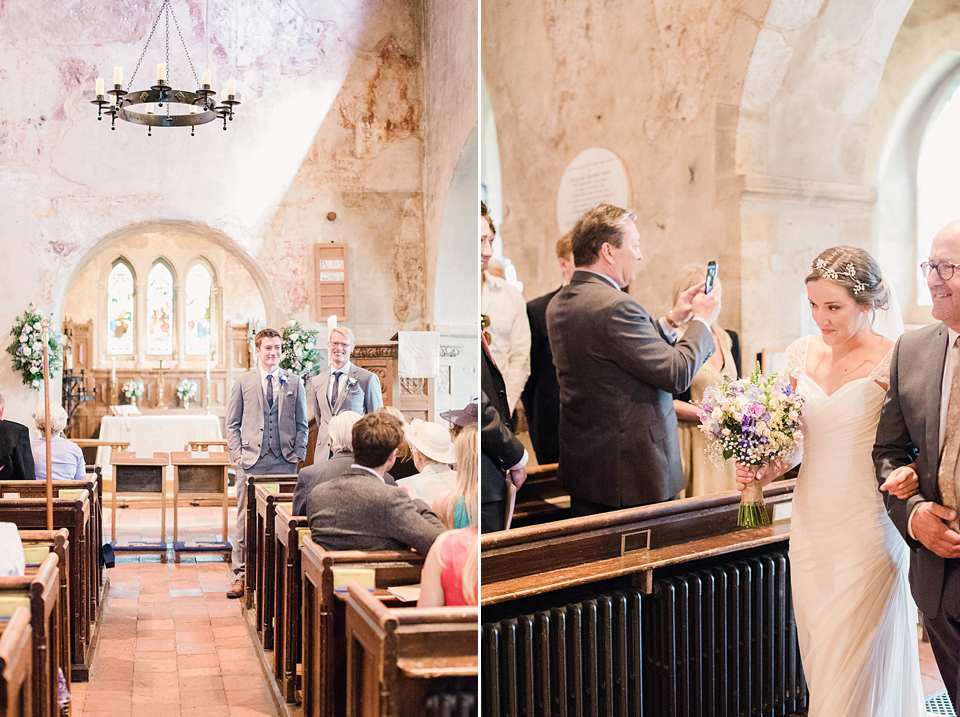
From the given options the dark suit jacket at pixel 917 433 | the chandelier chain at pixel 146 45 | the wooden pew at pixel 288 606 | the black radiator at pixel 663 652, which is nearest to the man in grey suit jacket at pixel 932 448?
the dark suit jacket at pixel 917 433

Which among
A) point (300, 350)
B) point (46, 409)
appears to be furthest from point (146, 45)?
point (46, 409)

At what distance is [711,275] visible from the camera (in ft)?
8.93

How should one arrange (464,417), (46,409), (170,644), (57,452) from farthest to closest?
(57,452) → (170,644) → (46,409) → (464,417)

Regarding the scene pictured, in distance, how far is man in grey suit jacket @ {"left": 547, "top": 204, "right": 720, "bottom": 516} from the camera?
2455 millimetres

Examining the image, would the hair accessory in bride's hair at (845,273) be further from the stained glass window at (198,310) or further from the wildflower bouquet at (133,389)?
the wildflower bouquet at (133,389)

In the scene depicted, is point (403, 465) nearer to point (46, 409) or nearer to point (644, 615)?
point (644, 615)

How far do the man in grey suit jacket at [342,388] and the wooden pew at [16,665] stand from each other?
3.57ft

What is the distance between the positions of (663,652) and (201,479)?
326 centimetres

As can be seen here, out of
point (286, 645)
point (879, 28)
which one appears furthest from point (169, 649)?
point (879, 28)

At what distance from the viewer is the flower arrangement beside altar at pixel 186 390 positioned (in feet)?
14.5

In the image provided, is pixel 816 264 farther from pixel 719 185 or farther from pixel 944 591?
pixel 944 591

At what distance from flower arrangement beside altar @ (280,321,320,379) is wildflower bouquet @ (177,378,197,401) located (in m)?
0.92

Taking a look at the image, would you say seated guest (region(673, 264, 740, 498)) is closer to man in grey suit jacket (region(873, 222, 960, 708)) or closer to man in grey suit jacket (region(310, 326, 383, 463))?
man in grey suit jacket (region(873, 222, 960, 708))

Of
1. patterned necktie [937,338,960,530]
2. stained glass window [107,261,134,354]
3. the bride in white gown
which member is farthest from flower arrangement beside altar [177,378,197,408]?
patterned necktie [937,338,960,530]
